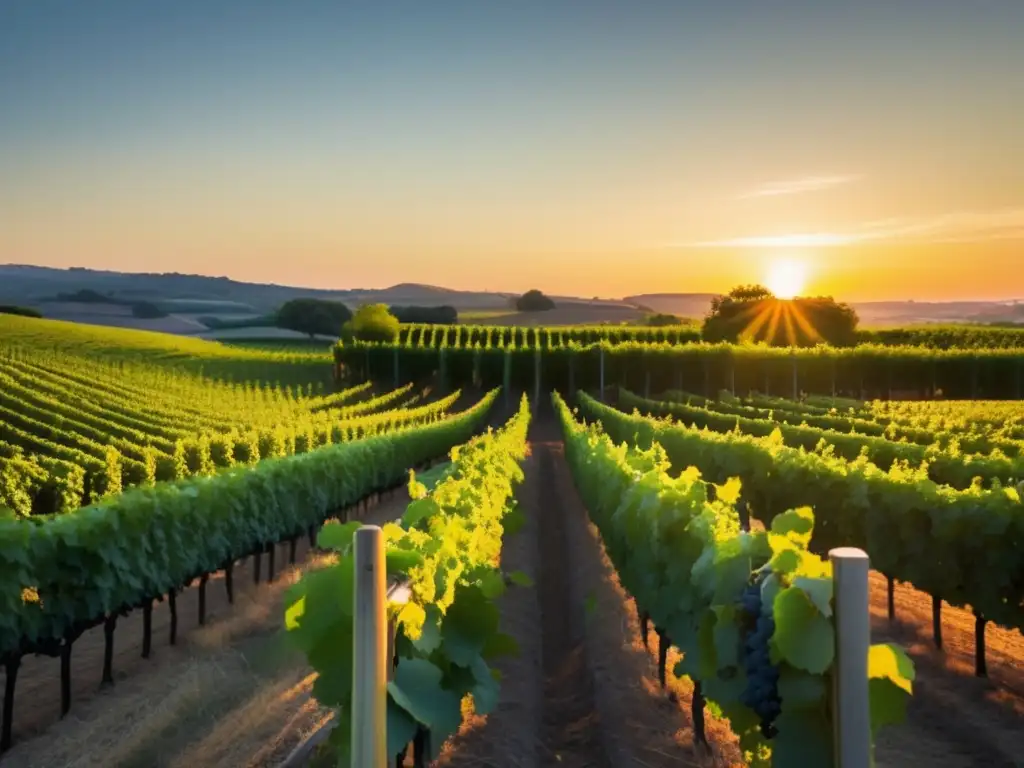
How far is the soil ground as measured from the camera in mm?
7266

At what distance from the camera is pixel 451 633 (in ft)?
18.7

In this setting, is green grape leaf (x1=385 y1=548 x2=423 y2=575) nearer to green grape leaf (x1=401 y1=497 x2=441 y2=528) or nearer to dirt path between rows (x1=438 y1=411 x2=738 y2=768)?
green grape leaf (x1=401 y1=497 x2=441 y2=528)

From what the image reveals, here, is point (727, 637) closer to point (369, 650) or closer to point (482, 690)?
point (369, 650)

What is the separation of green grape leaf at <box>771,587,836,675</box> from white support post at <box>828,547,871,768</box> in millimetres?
64

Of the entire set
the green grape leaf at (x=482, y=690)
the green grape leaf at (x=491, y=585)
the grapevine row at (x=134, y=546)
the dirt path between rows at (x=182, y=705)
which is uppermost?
the green grape leaf at (x=491, y=585)

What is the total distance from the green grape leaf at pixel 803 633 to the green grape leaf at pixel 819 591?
1.6 inches

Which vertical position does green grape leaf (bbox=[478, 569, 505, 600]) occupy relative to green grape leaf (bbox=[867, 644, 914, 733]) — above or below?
below

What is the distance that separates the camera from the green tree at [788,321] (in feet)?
250

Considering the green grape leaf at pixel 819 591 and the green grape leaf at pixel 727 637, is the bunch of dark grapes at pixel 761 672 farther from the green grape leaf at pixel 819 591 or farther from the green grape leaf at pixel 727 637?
the green grape leaf at pixel 819 591

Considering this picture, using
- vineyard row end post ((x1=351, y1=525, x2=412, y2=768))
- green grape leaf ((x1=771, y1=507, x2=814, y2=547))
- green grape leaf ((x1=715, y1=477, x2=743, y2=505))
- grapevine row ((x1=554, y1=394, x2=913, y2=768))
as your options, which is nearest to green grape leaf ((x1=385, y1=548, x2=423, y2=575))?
vineyard row end post ((x1=351, y1=525, x2=412, y2=768))

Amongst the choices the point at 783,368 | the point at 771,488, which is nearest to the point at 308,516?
the point at 771,488

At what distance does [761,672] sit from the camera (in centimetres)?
394

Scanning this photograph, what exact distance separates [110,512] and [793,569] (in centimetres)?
787

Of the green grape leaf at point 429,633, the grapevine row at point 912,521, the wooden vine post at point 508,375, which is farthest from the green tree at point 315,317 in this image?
the green grape leaf at point 429,633
